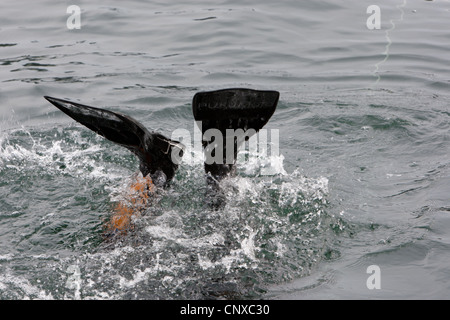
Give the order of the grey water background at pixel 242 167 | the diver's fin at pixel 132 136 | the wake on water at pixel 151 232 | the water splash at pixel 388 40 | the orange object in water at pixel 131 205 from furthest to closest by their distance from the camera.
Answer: the water splash at pixel 388 40, the orange object in water at pixel 131 205, the diver's fin at pixel 132 136, the grey water background at pixel 242 167, the wake on water at pixel 151 232

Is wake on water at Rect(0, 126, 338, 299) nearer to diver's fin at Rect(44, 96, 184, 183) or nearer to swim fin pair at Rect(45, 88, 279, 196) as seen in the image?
diver's fin at Rect(44, 96, 184, 183)

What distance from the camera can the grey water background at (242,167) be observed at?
5121mm

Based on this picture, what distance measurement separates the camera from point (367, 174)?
7078 mm

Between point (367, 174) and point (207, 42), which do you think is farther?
point (207, 42)

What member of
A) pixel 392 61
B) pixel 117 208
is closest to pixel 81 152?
pixel 117 208

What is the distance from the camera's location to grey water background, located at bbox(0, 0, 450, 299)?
5121mm

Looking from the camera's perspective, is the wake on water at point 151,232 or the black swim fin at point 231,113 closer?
the wake on water at point 151,232

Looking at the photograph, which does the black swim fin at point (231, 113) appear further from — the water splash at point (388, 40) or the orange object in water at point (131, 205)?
the water splash at point (388, 40)

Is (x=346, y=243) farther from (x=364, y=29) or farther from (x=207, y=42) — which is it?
(x=364, y=29)

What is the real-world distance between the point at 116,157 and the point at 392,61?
5.93m

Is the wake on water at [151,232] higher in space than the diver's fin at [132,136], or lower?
lower

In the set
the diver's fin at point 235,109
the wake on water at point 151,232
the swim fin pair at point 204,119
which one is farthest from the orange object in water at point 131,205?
the diver's fin at point 235,109

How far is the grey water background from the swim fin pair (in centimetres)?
54
